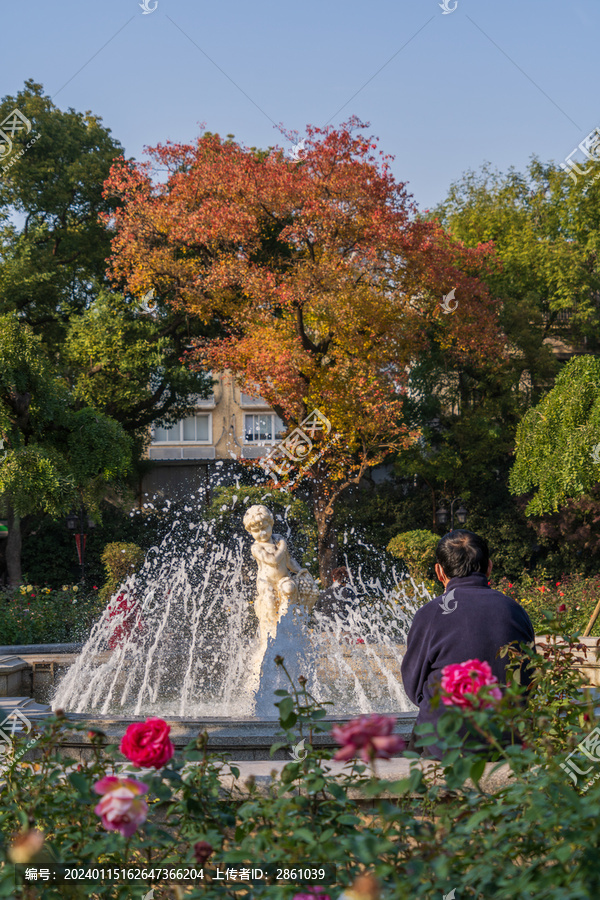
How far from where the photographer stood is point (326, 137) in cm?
1333

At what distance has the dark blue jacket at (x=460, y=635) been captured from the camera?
2725mm

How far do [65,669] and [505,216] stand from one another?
1701 cm

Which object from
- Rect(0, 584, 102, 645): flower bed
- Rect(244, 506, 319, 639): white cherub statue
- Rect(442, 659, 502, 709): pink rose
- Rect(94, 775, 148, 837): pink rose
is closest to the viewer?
Rect(94, 775, 148, 837): pink rose

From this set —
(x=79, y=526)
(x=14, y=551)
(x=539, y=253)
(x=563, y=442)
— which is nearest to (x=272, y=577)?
(x=563, y=442)

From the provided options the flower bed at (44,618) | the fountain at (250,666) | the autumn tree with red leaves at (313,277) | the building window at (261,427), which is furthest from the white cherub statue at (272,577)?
the building window at (261,427)

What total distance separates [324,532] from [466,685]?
Result: 1318 centimetres

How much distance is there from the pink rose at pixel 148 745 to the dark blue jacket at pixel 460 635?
1110 mm

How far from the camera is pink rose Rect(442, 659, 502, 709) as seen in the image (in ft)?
5.95

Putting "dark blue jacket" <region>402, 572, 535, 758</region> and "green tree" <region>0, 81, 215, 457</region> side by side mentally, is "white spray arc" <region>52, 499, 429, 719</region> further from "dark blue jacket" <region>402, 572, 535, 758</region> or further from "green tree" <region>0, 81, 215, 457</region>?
"green tree" <region>0, 81, 215, 457</region>

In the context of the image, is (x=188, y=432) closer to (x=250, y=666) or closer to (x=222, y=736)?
(x=250, y=666)

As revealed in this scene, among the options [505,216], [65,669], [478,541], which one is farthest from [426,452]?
Result: [478,541]

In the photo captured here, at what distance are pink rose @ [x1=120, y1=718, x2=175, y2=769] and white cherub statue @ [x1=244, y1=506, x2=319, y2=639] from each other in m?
4.14

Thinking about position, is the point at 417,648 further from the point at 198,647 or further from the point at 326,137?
the point at 326,137

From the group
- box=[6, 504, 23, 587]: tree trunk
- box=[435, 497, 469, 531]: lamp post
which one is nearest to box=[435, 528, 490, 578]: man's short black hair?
box=[435, 497, 469, 531]: lamp post
